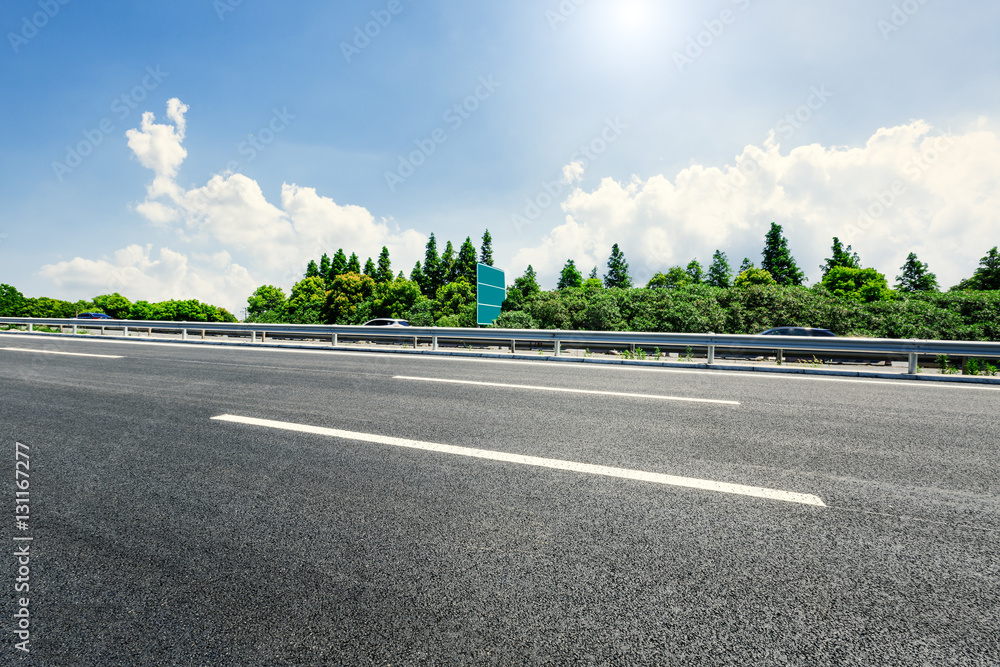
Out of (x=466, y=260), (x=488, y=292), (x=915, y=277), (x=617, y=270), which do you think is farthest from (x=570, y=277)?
(x=488, y=292)

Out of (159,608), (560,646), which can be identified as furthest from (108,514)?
(560,646)

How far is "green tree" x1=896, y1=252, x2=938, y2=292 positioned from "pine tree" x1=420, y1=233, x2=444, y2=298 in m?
71.3

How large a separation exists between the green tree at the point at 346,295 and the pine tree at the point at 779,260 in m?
58.1

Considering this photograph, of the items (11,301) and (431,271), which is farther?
(11,301)

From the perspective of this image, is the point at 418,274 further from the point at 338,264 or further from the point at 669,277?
the point at 669,277

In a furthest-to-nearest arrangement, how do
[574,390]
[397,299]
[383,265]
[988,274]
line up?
[383,265] → [988,274] → [397,299] → [574,390]

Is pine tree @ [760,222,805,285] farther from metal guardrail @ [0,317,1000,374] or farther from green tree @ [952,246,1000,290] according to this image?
metal guardrail @ [0,317,1000,374]

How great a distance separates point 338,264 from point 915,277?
308 ft

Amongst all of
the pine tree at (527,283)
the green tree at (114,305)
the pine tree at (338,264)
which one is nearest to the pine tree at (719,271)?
the pine tree at (527,283)

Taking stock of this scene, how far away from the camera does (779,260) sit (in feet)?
211

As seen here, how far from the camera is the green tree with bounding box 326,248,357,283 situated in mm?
72438

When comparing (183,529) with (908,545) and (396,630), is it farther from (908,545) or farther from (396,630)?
(908,545)

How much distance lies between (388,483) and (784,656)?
97.3 inches

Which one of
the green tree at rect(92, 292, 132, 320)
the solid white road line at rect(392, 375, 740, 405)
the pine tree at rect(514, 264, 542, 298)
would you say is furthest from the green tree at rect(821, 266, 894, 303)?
the green tree at rect(92, 292, 132, 320)
